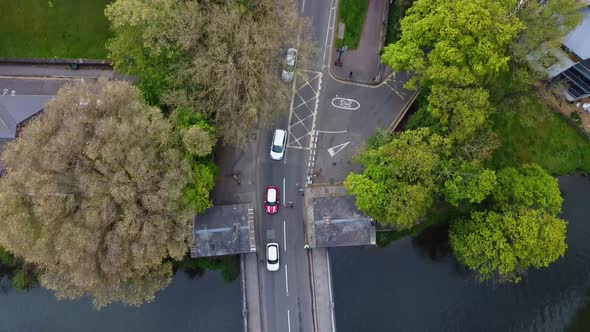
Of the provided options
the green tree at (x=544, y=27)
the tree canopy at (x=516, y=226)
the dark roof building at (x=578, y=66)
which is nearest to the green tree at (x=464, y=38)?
the green tree at (x=544, y=27)

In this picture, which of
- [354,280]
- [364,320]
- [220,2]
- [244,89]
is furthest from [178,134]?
[364,320]

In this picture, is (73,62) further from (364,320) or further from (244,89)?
(364,320)

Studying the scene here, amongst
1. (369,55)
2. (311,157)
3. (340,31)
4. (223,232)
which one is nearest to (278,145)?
(311,157)

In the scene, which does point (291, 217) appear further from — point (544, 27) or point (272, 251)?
point (544, 27)

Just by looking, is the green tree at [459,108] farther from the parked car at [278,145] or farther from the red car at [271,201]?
the red car at [271,201]

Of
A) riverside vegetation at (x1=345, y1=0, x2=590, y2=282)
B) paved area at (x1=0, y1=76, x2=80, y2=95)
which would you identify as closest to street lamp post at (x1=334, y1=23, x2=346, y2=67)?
riverside vegetation at (x1=345, y1=0, x2=590, y2=282)
